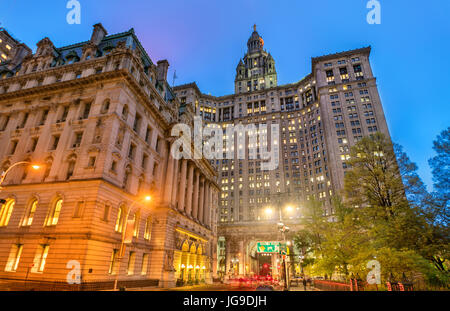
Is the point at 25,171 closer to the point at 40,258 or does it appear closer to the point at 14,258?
the point at 14,258

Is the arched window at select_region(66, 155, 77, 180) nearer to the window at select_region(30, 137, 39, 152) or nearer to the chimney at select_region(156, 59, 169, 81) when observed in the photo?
the window at select_region(30, 137, 39, 152)

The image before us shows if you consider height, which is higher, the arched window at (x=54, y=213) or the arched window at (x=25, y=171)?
the arched window at (x=25, y=171)

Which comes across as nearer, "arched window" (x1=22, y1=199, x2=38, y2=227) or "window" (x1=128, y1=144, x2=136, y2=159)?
"arched window" (x1=22, y1=199, x2=38, y2=227)

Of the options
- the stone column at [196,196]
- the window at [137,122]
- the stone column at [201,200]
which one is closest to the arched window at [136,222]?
the window at [137,122]

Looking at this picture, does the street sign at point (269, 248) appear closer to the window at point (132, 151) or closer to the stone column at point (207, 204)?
the window at point (132, 151)

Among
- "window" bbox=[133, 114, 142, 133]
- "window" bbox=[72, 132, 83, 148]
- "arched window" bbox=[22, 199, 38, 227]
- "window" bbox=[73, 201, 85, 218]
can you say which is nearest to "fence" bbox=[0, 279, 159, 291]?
"arched window" bbox=[22, 199, 38, 227]

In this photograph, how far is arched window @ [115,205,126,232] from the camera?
31625 millimetres

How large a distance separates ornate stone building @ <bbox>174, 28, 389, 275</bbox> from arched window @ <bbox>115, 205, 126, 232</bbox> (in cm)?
6369

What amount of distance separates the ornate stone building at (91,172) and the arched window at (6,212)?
0.13 metres

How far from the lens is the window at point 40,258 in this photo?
87.8ft

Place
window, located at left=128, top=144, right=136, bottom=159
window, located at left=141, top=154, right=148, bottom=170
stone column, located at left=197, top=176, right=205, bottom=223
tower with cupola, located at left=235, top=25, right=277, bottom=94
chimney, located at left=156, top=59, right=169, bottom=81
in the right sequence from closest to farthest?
window, located at left=128, top=144, right=136, bottom=159
window, located at left=141, top=154, right=148, bottom=170
chimney, located at left=156, top=59, right=169, bottom=81
stone column, located at left=197, top=176, right=205, bottom=223
tower with cupola, located at left=235, top=25, right=277, bottom=94

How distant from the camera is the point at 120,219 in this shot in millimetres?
32531
